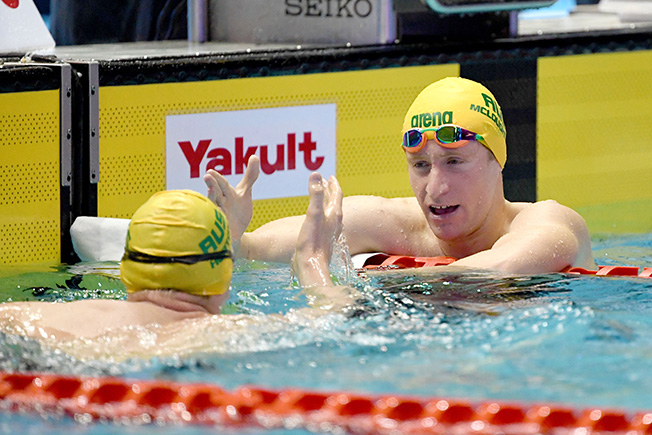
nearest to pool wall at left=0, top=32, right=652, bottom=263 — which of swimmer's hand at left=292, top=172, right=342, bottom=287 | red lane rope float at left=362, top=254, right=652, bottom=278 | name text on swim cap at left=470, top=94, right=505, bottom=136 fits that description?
red lane rope float at left=362, top=254, right=652, bottom=278

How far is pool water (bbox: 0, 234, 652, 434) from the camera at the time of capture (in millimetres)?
3055

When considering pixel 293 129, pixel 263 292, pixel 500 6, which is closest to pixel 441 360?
pixel 263 292

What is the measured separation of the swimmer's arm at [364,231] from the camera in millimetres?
4586

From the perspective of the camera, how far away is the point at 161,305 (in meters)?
3.33

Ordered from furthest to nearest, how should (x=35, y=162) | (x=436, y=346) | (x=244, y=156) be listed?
(x=244, y=156) < (x=35, y=162) < (x=436, y=346)

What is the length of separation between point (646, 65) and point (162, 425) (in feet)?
14.3

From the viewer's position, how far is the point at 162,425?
9.29 ft

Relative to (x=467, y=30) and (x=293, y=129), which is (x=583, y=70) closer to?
(x=467, y=30)

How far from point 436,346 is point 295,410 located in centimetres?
62

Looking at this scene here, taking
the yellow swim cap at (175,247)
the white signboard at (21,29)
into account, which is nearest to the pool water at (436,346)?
the yellow swim cap at (175,247)

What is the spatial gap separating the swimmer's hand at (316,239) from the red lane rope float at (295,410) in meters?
0.83

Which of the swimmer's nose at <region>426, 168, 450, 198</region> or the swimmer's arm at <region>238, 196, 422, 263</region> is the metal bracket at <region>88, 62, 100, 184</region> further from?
the swimmer's nose at <region>426, 168, 450, 198</region>

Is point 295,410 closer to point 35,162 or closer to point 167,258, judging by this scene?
point 167,258

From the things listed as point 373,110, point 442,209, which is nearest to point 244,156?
point 373,110
